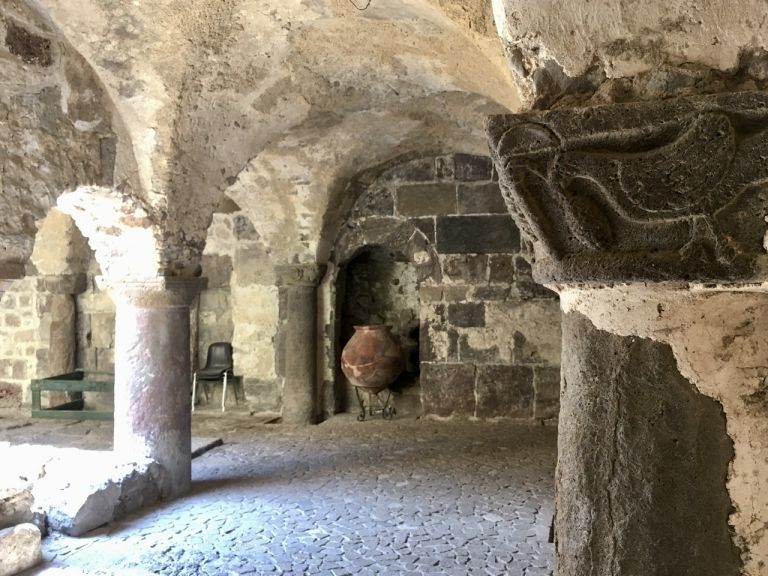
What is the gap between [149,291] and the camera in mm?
4043

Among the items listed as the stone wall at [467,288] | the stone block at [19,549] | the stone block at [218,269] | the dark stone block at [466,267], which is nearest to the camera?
the stone block at [19,549]

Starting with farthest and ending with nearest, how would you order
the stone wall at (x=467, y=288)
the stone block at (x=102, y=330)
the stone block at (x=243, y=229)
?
1. the stone block at (x=102, y=330)
2. the stone block at (x=243, y=229)
3. the stone wall at (x=467, y=288)

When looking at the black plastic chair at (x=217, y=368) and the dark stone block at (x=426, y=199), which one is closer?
the dark stone block at (x=426, y=199)

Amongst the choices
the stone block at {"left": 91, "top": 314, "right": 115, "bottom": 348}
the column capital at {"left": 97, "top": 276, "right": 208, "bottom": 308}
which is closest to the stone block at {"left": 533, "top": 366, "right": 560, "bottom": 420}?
the column capital at {"left": 97, "top": 276, "right": 208, "bottom": 308}

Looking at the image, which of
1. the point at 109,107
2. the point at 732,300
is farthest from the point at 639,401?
the point at 109,107

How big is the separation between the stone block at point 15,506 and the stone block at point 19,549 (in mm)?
128

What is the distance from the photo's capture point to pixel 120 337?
162 inches

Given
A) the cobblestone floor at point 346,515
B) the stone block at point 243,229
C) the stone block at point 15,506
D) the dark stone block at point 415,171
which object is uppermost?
the dark stone block at point 415,171

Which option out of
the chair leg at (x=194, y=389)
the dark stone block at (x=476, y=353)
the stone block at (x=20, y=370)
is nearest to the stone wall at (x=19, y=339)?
the stone block at (x=20, y=370)

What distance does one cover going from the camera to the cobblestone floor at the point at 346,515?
3102 millimetres

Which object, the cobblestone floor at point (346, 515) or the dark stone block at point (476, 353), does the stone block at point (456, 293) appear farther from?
the cobblestone floor at point (346, 515)

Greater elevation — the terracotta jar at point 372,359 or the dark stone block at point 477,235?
the dark stone block at point 477,235

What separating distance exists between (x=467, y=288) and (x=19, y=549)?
4552 mm

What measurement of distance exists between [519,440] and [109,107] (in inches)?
157
